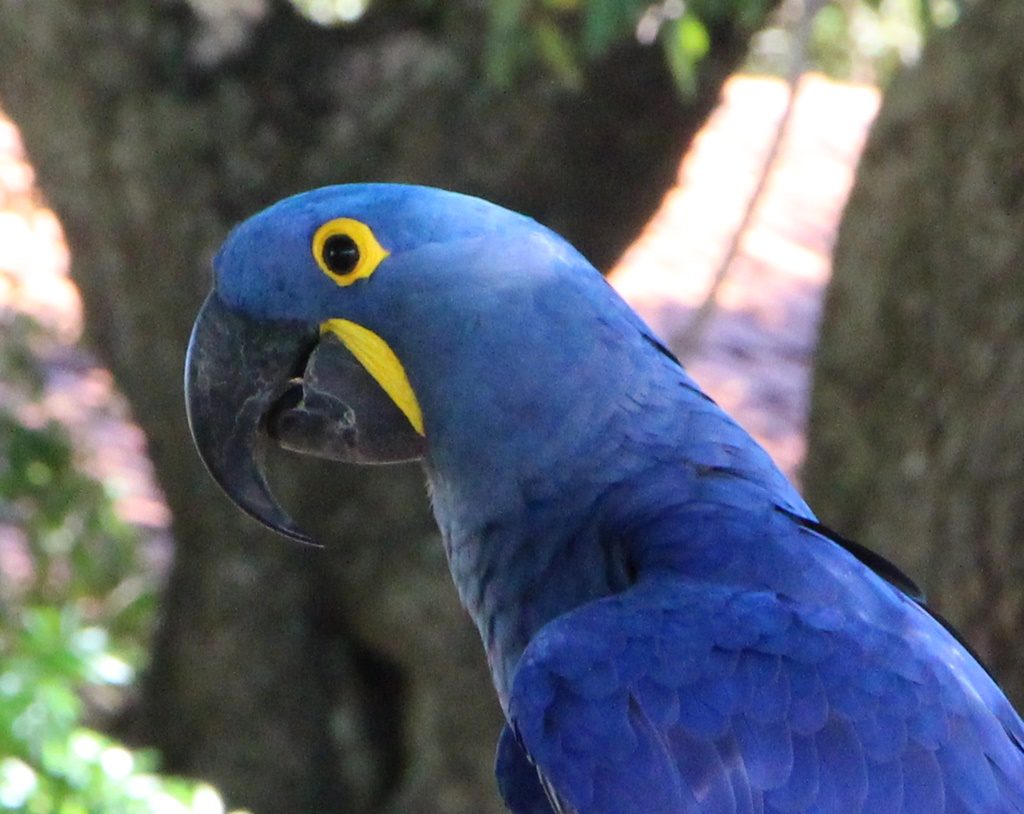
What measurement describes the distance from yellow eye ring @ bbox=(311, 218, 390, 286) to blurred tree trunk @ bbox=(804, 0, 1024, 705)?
130cm

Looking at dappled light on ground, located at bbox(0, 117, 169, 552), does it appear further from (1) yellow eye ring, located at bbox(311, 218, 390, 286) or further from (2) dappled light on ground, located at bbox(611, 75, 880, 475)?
(1) yellow eye ring, located at bbox(311, 218, 390, 286)

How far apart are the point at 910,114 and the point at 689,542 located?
1649 millimetres

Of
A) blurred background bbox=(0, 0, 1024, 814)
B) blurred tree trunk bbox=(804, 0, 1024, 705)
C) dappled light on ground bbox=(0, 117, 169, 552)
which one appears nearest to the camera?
blurred tree trunk bbox=(804, 0, 1024, 705)

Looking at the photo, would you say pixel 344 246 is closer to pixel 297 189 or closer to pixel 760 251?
pixel 297 189

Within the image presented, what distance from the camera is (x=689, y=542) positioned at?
127 centimetres

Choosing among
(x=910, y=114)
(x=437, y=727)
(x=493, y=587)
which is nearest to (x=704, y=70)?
(x=910, y=114)

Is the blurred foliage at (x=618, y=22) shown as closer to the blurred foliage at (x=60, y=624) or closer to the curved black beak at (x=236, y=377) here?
the curved black beak at (x=236, y=377)

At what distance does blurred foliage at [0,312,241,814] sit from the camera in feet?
6.18

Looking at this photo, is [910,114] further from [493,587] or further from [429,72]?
[493,587]

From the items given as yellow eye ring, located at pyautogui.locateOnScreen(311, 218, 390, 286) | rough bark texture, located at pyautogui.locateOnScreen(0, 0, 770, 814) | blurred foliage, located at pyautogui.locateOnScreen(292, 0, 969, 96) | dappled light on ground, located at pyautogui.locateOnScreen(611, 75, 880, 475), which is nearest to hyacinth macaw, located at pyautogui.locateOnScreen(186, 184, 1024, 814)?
yellow eye ring, located at pyautogui.locateOnScreen(311, 218, 390, 286)

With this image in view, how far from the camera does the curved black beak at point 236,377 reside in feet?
4.38

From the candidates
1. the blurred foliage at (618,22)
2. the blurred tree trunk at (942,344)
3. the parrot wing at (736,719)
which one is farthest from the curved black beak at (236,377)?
the blurred tree trunk at (942,344)

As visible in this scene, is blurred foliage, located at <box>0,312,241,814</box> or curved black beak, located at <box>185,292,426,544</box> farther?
blurred foliage, located at <box>0,312,241,814</box>

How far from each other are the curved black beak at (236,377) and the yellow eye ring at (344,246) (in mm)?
72
